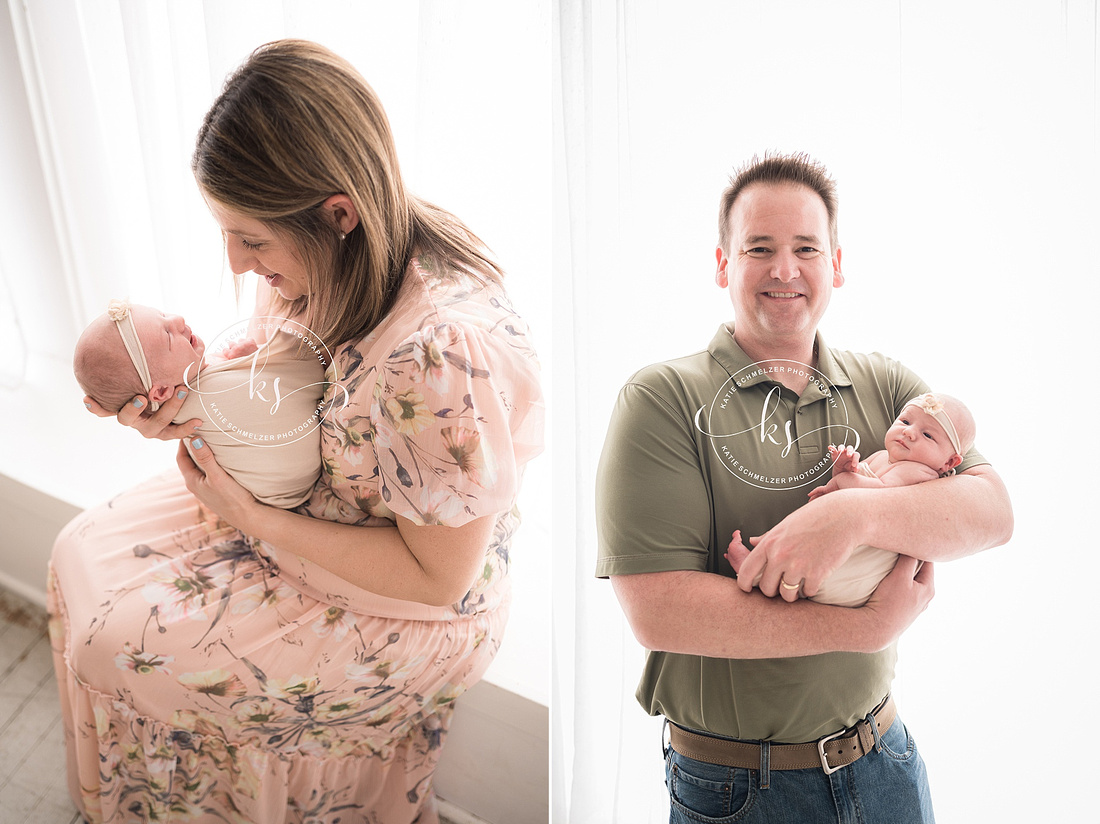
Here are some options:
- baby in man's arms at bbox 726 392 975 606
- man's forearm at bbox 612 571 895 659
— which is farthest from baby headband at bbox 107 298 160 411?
baby in man's arms at bbox 726 392 975 606

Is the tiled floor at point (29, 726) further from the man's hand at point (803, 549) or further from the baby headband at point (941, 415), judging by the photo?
the baby headband at point (941, 415)

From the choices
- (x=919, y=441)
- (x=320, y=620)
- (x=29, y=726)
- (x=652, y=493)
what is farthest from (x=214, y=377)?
(x=29, y=726)

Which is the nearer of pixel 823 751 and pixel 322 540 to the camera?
pixel 823 751

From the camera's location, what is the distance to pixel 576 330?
2.60 ft

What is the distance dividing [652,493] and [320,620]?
0.54 m

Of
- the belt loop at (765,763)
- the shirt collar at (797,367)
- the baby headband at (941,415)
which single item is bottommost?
the belt loop at (765,763)

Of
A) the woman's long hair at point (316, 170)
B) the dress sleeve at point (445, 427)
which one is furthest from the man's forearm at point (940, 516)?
the woman's long hair at point (316, 170)

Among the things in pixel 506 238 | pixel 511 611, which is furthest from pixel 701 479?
pixel 511 611

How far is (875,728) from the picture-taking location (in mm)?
740

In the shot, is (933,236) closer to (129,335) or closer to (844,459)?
(844,459)

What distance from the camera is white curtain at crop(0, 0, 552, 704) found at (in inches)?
40.6

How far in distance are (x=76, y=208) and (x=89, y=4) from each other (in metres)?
0.30

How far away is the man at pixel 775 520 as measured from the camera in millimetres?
636

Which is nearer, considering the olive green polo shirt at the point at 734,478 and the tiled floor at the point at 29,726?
the olive green polo shirt at the point at 734,478
